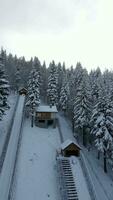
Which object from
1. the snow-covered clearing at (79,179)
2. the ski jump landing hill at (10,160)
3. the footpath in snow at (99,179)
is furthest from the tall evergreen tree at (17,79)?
the snow-covered clearing at (79,179)

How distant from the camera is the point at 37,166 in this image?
139ft

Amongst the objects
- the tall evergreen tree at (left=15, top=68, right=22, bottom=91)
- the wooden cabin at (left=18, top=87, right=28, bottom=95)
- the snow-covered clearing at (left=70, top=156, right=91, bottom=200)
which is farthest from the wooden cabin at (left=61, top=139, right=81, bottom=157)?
the tall evergreen tree at (left=15, top=68, right=22, bottom=91)

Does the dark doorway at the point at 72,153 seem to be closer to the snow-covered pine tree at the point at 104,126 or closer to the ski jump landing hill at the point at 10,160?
the snow-covered pine tree at the point at 104,126

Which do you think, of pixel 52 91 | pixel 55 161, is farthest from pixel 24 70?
pixel 55 161

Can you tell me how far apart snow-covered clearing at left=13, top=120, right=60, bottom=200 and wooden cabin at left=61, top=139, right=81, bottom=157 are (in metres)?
2.21

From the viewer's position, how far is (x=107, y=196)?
124ft

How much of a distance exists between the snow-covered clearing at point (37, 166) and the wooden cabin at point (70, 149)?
2.21m

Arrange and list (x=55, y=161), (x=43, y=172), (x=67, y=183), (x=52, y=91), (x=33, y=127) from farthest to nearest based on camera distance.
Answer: (x=52, y=91) → (x=33, y=127) → (x=55, y=161) → (x=43, y=172) → (x=67, y=183)

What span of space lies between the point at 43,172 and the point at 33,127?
21781 mm

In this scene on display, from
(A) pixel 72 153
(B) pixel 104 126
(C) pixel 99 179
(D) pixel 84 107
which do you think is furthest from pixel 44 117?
(C) pixel 99 179

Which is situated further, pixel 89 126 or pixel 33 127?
pixel 33 127

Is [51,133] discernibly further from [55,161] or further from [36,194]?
[36,194]

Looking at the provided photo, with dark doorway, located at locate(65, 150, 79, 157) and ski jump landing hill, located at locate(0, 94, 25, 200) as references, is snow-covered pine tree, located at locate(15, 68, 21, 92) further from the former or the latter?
dark doorway, located at locate(65, 150, 79, 157)

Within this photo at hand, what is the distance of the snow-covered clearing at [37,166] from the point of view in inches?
1375
